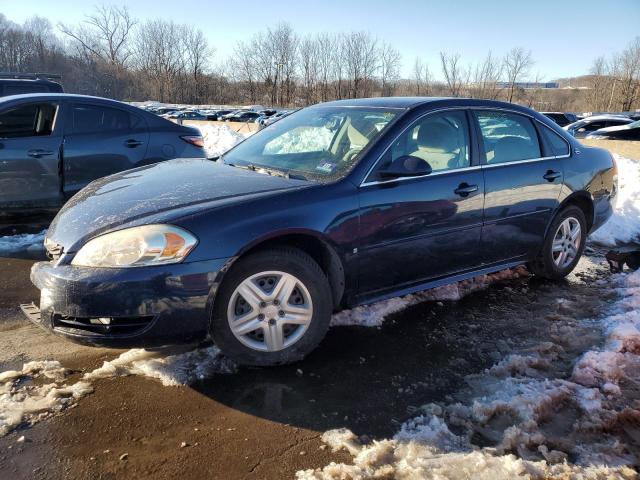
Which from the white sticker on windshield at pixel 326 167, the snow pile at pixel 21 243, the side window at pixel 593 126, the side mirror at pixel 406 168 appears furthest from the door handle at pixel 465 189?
the side window at pixel 593 126

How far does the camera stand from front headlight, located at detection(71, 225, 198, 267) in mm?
2781

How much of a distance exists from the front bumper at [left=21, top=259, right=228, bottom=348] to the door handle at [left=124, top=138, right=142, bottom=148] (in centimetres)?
363

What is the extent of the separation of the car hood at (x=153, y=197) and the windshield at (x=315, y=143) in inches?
8.9

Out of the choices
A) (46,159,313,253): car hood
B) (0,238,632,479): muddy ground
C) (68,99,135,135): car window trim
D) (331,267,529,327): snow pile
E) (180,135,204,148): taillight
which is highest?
(68,99,135,135): car window trim

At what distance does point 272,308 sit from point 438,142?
5.94ft

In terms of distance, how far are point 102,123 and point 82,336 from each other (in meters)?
4.06

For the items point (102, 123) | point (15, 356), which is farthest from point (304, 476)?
point (102, 123)

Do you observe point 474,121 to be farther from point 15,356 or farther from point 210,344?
point 15,356

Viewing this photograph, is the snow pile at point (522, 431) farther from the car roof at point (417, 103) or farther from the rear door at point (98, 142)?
the rear door at point (98, 142)

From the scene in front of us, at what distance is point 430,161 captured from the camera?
381cm

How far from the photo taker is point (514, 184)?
4230mm

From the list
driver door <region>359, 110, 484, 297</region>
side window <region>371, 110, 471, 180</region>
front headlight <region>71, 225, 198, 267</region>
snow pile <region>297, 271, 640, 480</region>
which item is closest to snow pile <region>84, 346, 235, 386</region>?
front headlight <region>71, 225, 198, 267</region>

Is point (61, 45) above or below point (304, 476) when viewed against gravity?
above

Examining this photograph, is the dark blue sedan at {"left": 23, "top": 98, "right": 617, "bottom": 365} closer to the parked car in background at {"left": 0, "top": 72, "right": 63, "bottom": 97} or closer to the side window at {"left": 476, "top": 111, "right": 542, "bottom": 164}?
the side window at {"left": 476, "top": 111, "right": 542, "bottom": 164}
